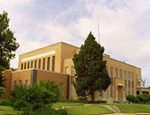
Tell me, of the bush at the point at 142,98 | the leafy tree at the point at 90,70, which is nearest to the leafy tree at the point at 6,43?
the leafy tree at the point at 90,70

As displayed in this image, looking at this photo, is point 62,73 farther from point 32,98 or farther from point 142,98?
point 32,98

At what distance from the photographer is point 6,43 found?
970 inches

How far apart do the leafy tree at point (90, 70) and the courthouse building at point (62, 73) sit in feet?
14.2

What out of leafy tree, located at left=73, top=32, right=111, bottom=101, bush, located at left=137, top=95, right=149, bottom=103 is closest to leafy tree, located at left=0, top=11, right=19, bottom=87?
leafy tree, located at left=73, top=32, right=111, bottom=101

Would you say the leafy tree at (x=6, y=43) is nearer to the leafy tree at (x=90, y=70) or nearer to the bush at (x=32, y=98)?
the bush at (x=32, y=98)

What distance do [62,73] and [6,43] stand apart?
56.8 feet

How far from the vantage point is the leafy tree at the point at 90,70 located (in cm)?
3189

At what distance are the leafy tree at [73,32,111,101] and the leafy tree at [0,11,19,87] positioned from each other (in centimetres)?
1244

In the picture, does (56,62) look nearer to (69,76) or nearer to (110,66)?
(69,76)

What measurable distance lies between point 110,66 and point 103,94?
727cm

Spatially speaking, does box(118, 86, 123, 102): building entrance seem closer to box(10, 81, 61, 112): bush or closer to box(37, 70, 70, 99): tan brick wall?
box(37, 70, 70, 99): tan brick wall

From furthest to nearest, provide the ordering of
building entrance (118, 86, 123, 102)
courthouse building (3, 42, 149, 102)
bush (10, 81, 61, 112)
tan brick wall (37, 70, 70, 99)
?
building entrance (118, 86, 123, 102)
courthouse building (3, 42, 149, 102)
tan brick wall (37, 70, 70, 99)
bush (10, 81, 61, 112)

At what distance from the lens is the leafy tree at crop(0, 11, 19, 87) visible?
79.7 ft

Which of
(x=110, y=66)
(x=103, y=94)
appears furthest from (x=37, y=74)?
(x=110, y=66)
